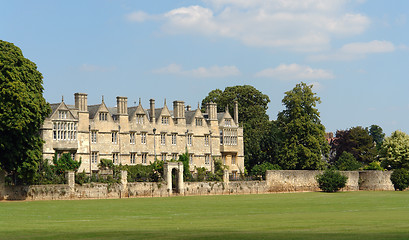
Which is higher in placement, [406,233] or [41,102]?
[41,102]

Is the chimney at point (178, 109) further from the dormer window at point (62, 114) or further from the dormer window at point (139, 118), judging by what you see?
the dormer window at point (62, 114)

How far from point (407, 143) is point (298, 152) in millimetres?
15825

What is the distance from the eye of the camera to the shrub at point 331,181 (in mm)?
84875

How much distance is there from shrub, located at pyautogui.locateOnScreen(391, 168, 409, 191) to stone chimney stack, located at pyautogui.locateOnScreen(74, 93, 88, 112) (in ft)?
130

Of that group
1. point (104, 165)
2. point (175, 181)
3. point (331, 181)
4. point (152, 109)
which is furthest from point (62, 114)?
point (331, 181)

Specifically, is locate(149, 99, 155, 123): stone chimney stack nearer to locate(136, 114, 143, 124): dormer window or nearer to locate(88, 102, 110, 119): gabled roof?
locate(136, 114, 143, 124): dormer window

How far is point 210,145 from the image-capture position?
93.3 metres

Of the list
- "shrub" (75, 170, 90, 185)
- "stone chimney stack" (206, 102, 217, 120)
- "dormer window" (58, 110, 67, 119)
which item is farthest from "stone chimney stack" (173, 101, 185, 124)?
"shrub" (75, 170, 90, 185)

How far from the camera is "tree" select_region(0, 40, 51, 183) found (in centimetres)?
5590

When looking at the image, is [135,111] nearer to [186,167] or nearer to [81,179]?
[186,167]

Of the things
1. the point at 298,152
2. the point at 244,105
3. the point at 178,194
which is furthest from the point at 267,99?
the point at 178,194

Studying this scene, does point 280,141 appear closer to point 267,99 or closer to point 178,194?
point 267,99

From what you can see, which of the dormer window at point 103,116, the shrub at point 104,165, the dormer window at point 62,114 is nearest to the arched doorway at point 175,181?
the shrub at point 104,165

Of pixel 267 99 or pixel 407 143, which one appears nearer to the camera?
pixel 407 143
